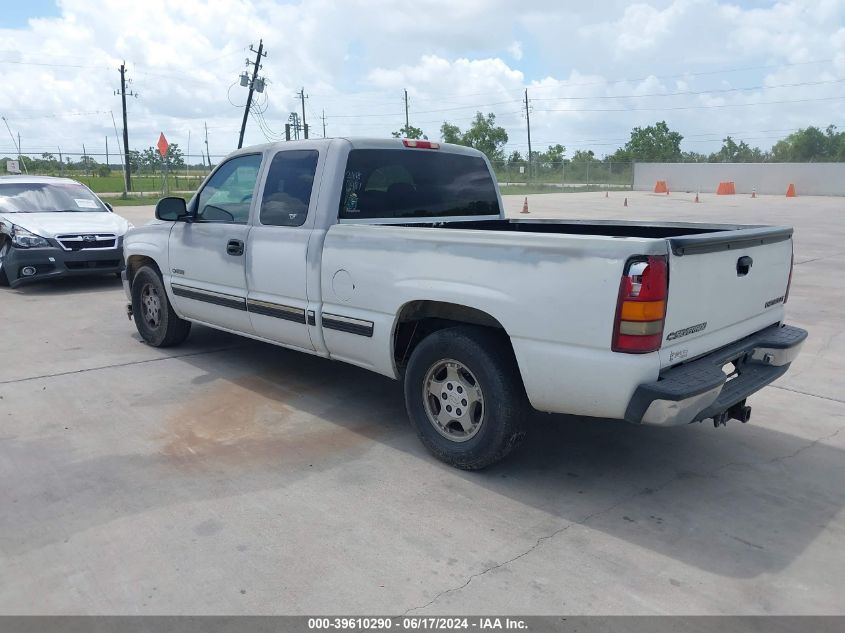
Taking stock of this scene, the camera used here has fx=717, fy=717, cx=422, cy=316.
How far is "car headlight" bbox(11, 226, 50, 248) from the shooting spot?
9758mm

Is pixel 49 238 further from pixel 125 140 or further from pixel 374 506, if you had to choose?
pixel 125 140

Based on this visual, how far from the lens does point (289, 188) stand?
5.13m

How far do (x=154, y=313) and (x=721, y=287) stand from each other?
5.16 metres

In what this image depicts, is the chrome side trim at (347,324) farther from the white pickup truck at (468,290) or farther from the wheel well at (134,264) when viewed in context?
the wheel well at (134,264)

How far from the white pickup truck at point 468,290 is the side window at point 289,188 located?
0.05 ft

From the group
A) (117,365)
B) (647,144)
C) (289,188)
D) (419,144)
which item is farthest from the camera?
(647,144)

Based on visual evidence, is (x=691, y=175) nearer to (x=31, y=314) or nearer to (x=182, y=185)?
(x=182, y=185)

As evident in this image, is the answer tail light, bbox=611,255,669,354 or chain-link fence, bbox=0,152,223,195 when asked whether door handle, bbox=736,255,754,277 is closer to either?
tail light, bbox=611,255,669,354

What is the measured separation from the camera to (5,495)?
12.6 ft

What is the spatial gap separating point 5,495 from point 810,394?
5.51m

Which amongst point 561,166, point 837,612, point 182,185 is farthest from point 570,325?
point 561,166

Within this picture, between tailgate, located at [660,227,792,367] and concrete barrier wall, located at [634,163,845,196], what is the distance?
45.5 meters

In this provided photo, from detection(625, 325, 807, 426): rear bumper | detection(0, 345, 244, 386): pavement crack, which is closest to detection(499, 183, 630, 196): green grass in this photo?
detection(0, 345, 244, 386): pavement crack

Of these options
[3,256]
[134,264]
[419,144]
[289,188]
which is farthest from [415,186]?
[3,256]
